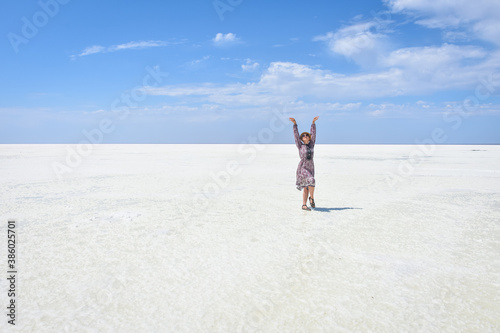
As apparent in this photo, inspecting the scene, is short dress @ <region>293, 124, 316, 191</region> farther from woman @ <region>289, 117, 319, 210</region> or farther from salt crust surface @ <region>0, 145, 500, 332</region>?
salt crust surface @ <region>0, 145, 500, 332</region>

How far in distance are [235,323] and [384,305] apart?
4.23ft

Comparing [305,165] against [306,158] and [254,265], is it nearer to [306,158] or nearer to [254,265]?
[306,158]

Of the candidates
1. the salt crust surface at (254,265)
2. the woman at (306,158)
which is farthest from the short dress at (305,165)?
the salt crust surface at (254,265)

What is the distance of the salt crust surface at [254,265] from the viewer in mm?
2578

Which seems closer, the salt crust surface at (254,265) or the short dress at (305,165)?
the salt crust surface at (254,265)

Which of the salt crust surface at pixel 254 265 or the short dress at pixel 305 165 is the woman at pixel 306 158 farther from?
the salt crust surface at pixel 254 265

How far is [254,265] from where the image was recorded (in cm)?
360

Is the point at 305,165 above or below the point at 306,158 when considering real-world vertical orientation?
below

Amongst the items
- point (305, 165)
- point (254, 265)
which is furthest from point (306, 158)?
point (254, 265)

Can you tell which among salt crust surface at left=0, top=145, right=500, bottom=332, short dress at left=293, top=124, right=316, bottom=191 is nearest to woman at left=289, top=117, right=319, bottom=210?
short dress at left=293, top=124, right=316, bottom=191

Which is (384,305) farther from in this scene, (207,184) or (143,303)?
(207,184)

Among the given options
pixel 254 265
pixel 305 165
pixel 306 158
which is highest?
pixel 306 158

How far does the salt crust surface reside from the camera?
2578 millimetres

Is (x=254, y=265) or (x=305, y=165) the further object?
(x=305, y=165)
